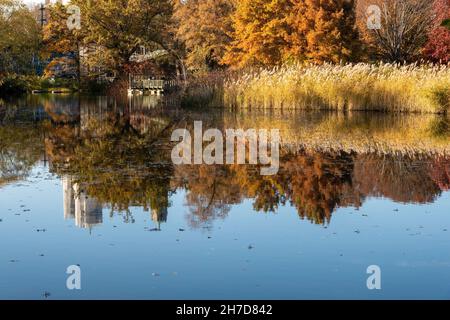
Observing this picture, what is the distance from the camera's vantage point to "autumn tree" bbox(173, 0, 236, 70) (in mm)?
42781

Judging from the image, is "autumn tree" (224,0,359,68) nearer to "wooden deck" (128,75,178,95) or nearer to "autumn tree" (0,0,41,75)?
"wooden deck" (128,75,178,95)

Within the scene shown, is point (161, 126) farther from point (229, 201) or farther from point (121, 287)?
point (121, 287)

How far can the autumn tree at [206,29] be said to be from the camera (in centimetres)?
4278

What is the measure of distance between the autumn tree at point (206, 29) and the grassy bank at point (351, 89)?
15.9m

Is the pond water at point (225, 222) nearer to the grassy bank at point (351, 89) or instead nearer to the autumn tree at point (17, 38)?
the grassy bank at point (351, 89)

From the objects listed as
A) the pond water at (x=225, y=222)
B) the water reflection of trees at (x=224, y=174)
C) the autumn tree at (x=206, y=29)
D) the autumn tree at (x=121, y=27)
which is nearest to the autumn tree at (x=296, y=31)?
the autumn tree at (x=206, y=29)

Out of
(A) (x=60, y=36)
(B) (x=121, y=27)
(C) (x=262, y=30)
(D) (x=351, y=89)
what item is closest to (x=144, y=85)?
(B) (x=121, y=27)

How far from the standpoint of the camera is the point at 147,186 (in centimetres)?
992

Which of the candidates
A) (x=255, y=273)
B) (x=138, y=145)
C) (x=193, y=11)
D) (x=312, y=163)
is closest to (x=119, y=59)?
(x=193, y=11)

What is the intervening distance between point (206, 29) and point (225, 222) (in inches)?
1447

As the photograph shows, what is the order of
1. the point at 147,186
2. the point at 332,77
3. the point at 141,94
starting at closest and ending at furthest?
1. the point at 147,186
2. the point at 332,77
3. the point at 141,94

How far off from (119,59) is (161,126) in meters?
32.8

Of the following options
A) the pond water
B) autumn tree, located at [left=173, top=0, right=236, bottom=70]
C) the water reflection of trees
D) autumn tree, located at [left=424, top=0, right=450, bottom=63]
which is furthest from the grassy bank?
autumn tree, located at [left=173, top=0, right=236, bottom=70]

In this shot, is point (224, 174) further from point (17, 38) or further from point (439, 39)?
point (17, 38)
